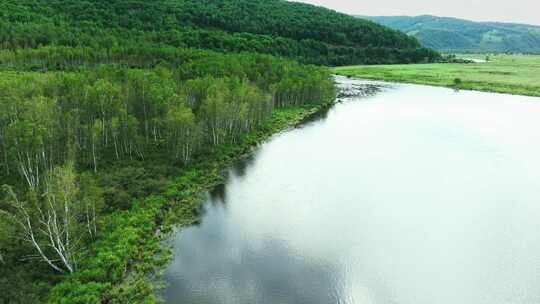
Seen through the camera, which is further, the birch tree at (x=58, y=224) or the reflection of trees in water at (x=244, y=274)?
the reflection of trees in water at (x=244, y=274)

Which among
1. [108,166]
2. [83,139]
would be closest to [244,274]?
[108,166]

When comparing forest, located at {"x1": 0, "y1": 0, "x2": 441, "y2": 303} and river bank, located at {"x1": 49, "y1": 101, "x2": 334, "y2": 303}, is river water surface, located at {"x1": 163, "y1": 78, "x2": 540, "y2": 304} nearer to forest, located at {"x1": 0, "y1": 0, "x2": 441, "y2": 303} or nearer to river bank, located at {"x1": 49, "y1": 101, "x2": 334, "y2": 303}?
river bank, located at {"x1": 49, "y1": 101, "x2": 334, "y2": 303}

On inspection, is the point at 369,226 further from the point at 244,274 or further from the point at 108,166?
the point at 108,166

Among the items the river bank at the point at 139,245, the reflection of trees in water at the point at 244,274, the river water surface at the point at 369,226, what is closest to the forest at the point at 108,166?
the river bank at the point at 139,245

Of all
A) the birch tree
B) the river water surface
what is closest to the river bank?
the birch tree

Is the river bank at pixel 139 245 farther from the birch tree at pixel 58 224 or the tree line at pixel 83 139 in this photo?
the tree line at pixel 83 139
